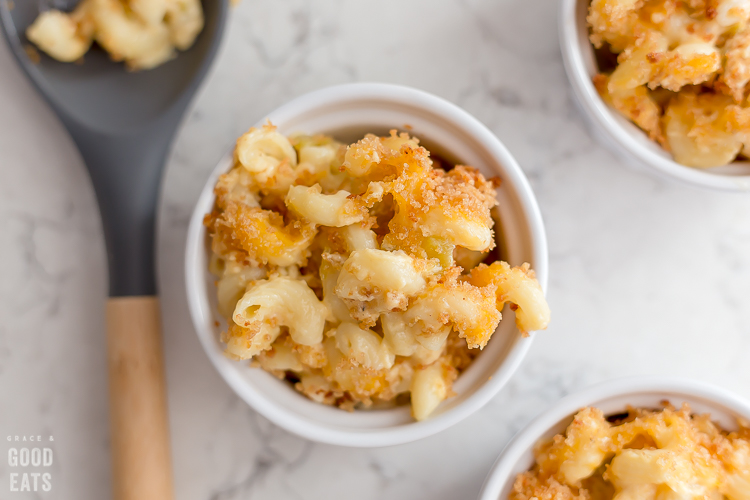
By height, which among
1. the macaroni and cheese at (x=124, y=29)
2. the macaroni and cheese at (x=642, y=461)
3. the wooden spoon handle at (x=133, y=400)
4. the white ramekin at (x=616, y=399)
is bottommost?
the macaroni and cheese at (x=642, y=461)

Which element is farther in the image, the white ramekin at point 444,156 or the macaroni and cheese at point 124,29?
the macaroni and cheese at point 124,29

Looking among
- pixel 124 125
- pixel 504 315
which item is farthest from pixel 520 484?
pixel 124 125

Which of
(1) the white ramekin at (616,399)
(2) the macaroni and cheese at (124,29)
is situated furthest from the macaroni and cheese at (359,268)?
(2) the macaroni and cheese at (124,29)

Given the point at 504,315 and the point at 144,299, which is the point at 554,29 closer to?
the point at 504,315

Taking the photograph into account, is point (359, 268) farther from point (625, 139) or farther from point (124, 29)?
point (124, 29)

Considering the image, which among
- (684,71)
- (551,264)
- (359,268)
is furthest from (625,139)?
(359,268)

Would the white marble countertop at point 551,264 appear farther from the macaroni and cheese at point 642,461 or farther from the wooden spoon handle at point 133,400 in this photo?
the macaroni and cheese at point 642,461
